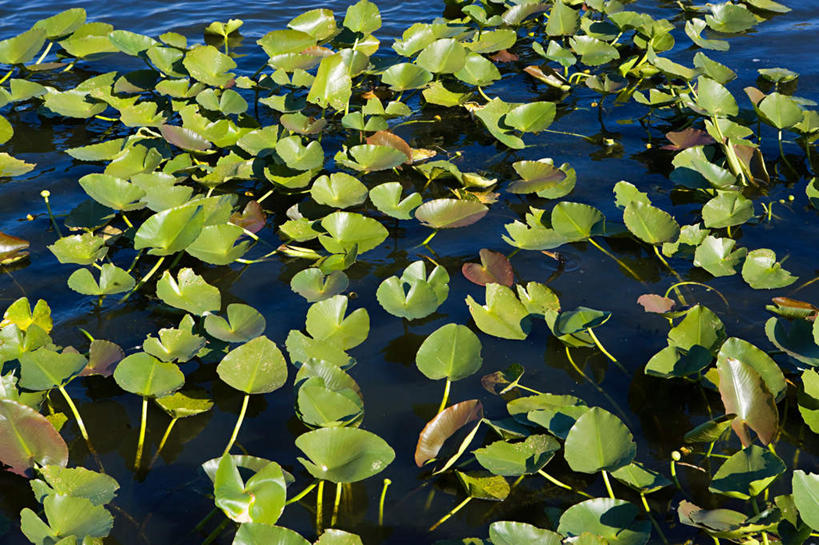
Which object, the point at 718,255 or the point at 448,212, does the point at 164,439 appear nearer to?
the point at 448,212

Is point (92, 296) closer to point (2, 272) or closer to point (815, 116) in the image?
point (2, 272)

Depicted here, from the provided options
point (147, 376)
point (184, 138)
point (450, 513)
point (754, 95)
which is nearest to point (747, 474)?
point (450, 513)

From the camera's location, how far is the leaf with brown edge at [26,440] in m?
1.78

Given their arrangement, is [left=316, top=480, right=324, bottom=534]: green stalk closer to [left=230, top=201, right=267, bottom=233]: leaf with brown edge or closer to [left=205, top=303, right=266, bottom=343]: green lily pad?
[left=205, top=303, right=266, bottom=343]: green lily pad

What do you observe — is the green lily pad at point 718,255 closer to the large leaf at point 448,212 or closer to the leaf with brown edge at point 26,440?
the large leaf at point 448,212

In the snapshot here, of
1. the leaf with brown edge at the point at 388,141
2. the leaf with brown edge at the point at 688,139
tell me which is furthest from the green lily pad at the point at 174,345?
the leaf with brown edge at the point at 688,139

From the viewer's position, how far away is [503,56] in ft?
13.7

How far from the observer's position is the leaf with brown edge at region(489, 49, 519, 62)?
4156 millimetres

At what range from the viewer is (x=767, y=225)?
2805 millimetres

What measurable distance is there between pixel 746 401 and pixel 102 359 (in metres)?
1.67

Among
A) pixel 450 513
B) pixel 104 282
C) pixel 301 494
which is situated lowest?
pixel 450 513

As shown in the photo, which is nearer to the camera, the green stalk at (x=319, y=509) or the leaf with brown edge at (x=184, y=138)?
the green stalk at (x=319, y=509)

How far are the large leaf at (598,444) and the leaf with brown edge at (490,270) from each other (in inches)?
30.9

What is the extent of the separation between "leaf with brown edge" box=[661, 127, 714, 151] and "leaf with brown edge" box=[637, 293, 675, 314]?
1.07 metres
